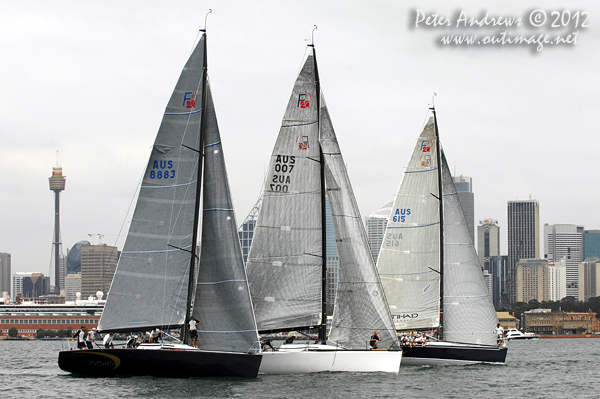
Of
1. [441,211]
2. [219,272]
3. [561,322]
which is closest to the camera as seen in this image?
[219,272]

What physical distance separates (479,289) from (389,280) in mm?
3888

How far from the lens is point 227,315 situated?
27.5 m

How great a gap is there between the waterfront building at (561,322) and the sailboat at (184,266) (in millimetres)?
160573

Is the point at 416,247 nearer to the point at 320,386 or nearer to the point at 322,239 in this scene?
the point at 322,239

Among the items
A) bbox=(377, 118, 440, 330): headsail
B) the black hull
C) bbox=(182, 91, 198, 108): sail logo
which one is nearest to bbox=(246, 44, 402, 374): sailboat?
the black hull

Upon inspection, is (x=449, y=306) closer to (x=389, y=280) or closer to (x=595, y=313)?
(x=389, y=280)

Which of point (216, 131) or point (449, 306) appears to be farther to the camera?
point (449, 306)

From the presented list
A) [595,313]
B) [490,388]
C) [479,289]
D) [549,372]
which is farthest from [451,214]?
[595,313]

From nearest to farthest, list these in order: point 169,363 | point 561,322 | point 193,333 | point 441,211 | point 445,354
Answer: point 169,363 < point 193,333 < point 445,354 < point 441,211 < point 561,322

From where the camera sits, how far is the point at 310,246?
3091cm

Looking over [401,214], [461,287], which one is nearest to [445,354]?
[461,287]

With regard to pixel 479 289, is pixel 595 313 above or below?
below

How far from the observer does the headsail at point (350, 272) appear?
Result: 30.6 metres

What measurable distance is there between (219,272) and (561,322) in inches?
6449
